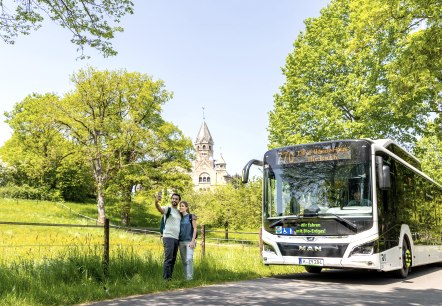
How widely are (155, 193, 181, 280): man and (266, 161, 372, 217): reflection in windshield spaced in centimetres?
257

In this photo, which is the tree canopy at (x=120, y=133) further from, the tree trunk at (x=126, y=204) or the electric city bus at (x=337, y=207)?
the electric city bus at (x=337, y=207)

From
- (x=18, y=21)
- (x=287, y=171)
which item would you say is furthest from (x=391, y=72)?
(x=18, y=21)

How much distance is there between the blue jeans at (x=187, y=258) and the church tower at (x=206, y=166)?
305 ft

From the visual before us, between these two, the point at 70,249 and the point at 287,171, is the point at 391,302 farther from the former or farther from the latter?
the point at 70,249

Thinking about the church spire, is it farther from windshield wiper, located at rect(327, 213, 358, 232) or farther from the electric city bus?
windshield wiper, located at rect(327, 213, 358, 232)

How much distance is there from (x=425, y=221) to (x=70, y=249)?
10301 millimetres

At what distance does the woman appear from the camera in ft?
29.6

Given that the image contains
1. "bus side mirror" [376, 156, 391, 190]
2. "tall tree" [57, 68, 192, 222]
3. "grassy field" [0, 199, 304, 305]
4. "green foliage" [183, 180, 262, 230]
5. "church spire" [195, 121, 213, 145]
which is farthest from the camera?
"church spire" [195, 121, 213, 145]

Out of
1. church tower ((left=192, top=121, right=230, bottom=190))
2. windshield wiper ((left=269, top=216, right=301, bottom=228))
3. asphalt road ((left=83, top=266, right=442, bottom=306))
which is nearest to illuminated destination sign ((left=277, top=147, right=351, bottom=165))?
windshield wiper ((left=269, top=216, right=301, bottom=228))

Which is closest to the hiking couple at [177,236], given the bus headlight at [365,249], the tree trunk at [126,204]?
the bus headlight at [365,249]

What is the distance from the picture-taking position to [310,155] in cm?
1038

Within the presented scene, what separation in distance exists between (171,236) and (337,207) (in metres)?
3.72

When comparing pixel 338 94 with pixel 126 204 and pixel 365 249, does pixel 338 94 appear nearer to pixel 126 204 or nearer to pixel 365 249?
pixel 365 249

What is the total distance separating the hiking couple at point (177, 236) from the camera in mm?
8672
